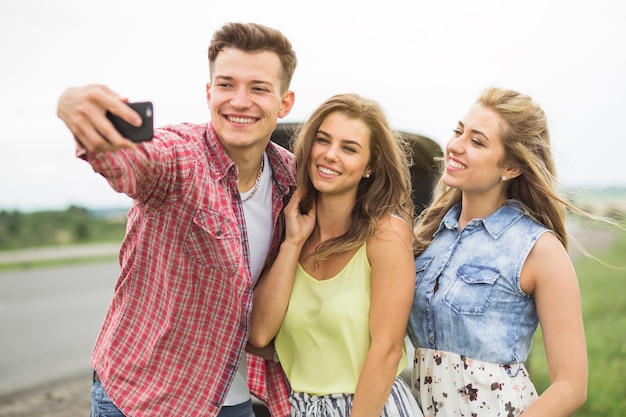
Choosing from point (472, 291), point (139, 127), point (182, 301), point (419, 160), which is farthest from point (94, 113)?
point (419, 160)

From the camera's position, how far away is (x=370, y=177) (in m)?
2.75

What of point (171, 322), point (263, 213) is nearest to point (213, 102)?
point (263, 213)

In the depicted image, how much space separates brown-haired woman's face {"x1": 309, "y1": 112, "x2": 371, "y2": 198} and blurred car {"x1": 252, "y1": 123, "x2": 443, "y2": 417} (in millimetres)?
490

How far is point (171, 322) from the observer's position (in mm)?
2396

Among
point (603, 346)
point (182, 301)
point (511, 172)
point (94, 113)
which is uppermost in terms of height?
point (94, 113)

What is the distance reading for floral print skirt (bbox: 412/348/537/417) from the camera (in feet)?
7.91

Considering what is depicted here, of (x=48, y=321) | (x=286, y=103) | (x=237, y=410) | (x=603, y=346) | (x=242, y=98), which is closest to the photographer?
(x=242, y=98)

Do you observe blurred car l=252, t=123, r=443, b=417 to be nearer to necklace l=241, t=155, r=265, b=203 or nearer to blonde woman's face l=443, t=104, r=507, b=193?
necklace l=241, t=155, r=265, b=203

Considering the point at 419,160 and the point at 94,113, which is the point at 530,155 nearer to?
the point at 419,160

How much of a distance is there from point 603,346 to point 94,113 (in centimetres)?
775

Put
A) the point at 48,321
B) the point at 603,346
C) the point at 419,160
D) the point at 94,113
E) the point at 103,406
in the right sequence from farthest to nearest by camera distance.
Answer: the point at 48,321 → the point at 603,346 → the point at 419,160 → the point at 103,406 → the point at 94,113

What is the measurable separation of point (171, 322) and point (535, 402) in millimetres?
1246

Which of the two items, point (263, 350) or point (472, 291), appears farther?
point (263, 350)

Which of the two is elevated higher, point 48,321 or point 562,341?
point 562,341
